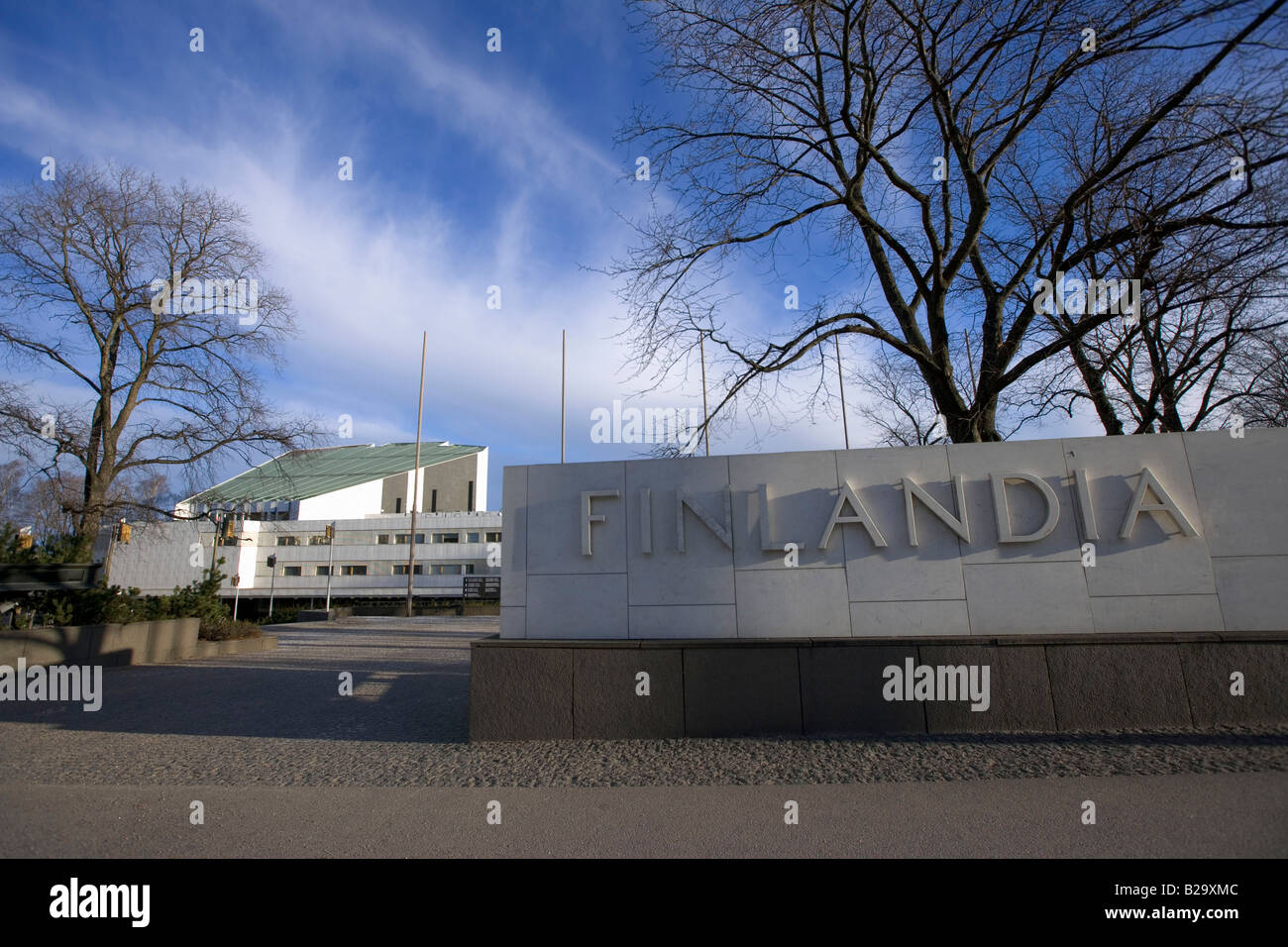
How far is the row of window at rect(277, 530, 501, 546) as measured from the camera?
5731 cm

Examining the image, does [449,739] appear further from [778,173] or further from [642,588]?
[778,173]

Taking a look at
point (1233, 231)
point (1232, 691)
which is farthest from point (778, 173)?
point (1232, 691)

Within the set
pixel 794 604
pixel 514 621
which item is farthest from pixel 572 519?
pixel 794 604

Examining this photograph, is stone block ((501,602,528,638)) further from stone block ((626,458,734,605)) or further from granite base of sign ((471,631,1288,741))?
stone block ((626,458,734,605))

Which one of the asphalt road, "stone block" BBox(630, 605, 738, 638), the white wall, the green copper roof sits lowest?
the asphalt road

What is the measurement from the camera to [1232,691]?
22.7 feet

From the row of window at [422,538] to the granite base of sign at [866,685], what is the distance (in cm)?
5066

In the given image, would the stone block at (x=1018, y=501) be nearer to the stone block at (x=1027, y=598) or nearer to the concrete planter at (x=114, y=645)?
the stone block at (x=1027, y=598)

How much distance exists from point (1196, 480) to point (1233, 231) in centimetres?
349

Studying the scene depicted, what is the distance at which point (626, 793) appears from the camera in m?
5.79

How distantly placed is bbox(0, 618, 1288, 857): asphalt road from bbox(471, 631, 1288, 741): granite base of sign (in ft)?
0.87

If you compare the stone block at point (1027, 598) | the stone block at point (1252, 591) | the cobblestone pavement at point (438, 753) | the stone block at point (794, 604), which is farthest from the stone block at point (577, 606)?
the stone block at point (1252, 591)

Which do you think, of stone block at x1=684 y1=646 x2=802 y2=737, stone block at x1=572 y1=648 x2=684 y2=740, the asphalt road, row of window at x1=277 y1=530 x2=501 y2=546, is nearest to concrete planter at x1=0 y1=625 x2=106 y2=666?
the asphalt road
